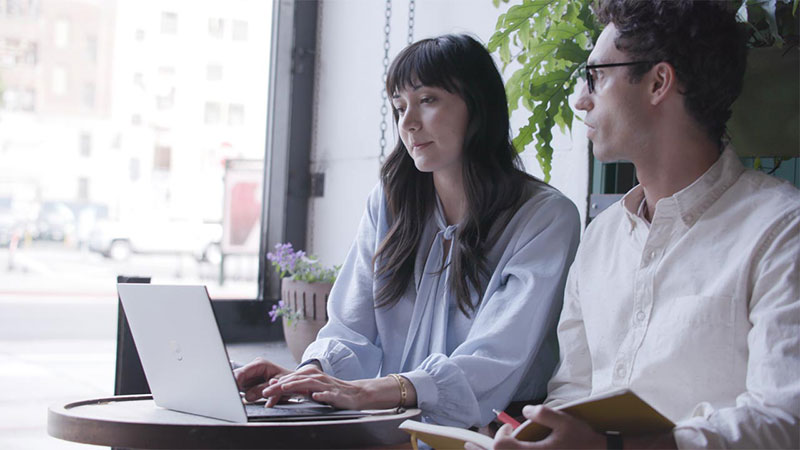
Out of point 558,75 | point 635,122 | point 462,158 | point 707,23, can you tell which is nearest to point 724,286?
point 635,122

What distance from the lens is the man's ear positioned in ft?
4.61

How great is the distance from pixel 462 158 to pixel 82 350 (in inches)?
101

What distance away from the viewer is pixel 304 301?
3.15 m

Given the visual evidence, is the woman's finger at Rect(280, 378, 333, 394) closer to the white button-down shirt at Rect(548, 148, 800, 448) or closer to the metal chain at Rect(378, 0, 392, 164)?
the white button-down shirt at Rect(548, 148, 800, 448)

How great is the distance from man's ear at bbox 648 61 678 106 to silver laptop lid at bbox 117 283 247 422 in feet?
2.70

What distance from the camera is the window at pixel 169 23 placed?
3.88 metres

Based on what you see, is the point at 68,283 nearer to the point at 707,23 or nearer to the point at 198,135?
the point at 198,135

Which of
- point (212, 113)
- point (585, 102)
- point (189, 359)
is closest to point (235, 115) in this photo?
point (212, 113)

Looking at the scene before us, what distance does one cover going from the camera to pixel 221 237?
4.06 m

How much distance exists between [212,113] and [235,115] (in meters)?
0.12

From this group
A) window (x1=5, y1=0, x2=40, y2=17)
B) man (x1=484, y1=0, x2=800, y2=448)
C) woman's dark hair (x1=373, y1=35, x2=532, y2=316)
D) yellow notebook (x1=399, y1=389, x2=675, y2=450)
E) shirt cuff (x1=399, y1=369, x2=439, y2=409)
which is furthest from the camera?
window (x1=5, y1=0, x2=40, y2=17)

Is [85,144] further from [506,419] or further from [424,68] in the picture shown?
[506,419]

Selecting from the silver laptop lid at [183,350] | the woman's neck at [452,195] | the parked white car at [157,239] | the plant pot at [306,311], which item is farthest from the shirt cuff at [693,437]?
the parked white car at [157,239]

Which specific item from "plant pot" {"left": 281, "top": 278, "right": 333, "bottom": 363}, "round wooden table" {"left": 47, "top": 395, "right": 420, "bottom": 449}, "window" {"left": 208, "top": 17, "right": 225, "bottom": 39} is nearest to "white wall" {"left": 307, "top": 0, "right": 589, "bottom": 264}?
"window" {"left": 208, "top": 17, "right": 225, "bottom": 39}
